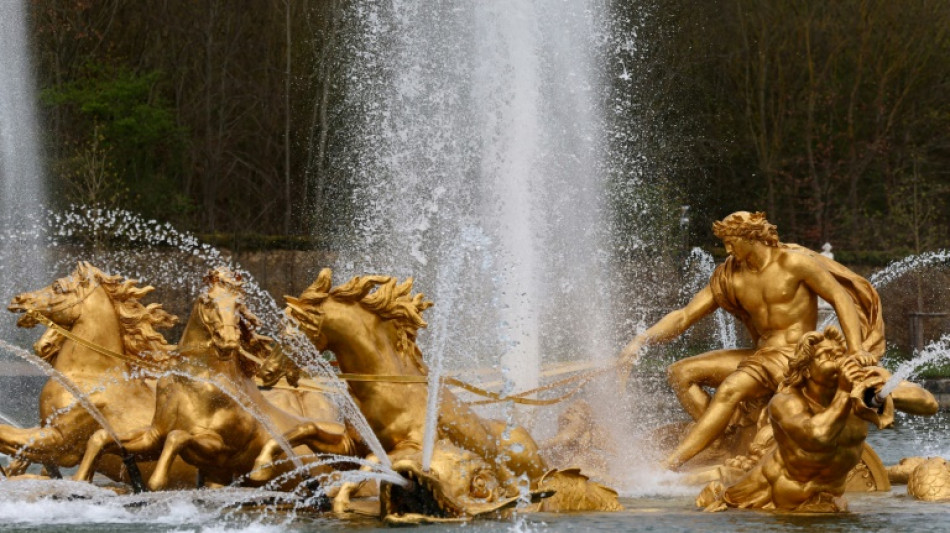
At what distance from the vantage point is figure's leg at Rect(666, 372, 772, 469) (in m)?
8.25

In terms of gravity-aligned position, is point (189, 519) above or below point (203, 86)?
below

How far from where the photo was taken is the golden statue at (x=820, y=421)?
6656mm

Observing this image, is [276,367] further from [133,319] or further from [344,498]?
[133,319]

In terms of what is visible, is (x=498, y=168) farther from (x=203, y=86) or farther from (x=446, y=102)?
(x=203, y=86)

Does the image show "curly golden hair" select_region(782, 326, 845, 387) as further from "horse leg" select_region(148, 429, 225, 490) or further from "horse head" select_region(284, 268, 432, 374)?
"horse leg" select_region(148, 429, 225, 490)

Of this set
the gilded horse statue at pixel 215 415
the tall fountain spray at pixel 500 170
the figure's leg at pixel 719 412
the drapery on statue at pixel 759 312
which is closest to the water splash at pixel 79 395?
the gilded horse statue at pixel 215 415

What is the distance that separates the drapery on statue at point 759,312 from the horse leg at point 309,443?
Answer: 171 centimetres

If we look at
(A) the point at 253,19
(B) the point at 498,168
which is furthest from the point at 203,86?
(B) the point at 498,168

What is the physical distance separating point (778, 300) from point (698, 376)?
1.83 feet

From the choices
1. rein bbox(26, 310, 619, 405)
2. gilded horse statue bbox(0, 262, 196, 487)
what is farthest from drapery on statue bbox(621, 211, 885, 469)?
gilded horse statue bbox(0, 262, 196, 487)

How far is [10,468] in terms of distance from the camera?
7.91 meters

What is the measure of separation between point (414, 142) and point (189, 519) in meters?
10.4

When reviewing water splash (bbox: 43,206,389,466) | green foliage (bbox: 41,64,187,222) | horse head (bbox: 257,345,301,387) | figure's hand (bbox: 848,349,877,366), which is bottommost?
horse head (bbox: 257,345,301,387)

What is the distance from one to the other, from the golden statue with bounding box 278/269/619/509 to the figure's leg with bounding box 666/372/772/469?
138 cm
